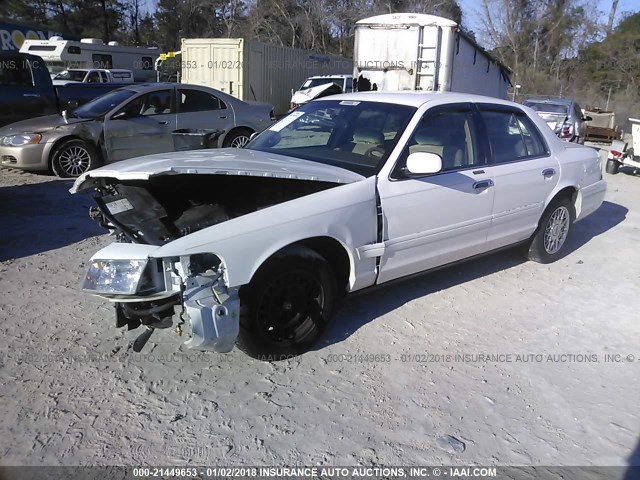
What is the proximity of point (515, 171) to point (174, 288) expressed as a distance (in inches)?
126

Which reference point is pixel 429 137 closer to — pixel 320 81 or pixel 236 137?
pixel 236 137

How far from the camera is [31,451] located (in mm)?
2678

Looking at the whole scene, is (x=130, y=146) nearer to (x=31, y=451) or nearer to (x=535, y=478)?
(x=31, y=451)

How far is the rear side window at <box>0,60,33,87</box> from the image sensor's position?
980 cm

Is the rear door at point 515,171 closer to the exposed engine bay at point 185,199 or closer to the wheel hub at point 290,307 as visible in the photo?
the exposed engine bay at point 185,199

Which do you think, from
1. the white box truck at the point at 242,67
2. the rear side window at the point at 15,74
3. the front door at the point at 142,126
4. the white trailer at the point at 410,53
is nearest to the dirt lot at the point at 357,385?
the front door at the point at 142,126

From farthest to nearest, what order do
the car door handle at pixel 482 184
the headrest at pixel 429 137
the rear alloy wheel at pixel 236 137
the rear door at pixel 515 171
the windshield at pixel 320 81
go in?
the windshield at pixel 320 81, the rear alloy wheel at pixel 236 137, the rear door at pixel 515 171, the car door handle at pixel 482 184, the headrest at pixel 429 137

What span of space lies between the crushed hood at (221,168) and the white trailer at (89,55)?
22.6 metres

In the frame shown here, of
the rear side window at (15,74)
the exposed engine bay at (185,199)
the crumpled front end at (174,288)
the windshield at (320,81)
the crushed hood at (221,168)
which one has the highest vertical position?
the windshield at (320,81)

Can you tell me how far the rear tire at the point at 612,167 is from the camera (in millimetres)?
12094

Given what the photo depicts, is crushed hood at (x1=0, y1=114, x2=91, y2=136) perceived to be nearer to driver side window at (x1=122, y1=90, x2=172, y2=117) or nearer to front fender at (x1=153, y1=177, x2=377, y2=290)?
driver side window at (x1=122, y1=90, x2=172, y2=117)

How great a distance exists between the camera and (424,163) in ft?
12.3

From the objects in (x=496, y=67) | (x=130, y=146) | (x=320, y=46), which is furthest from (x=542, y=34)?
(x=130, y=146)

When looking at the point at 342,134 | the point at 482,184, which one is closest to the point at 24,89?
the point at 342,134
